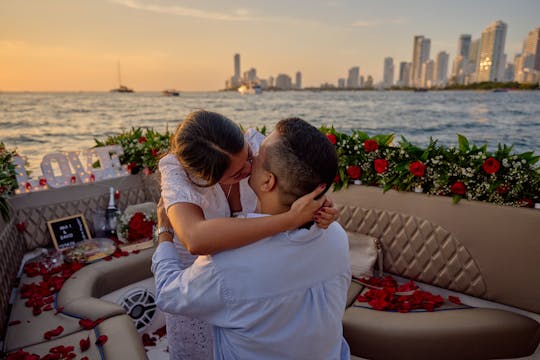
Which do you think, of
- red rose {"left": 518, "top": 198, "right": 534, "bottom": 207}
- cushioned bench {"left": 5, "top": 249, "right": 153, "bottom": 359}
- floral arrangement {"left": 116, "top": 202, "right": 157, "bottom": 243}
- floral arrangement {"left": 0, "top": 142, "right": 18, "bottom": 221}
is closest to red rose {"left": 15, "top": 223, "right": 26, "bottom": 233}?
floral arrangement {"left": 0, "top": 142, "right": 18, "bottom": 221}

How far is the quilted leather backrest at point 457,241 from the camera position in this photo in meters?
2.78

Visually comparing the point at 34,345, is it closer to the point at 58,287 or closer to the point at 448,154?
the point at 58,287

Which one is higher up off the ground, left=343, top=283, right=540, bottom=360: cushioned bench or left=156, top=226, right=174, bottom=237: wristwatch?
left=156, top=226, right=174, bottom=237: wristwatch

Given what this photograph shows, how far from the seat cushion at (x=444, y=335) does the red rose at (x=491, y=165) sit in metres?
1.11

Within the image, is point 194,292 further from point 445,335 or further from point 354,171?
point 354,171

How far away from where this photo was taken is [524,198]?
112 inches

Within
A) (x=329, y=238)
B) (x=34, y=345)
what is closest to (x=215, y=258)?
(x=329, y=238)

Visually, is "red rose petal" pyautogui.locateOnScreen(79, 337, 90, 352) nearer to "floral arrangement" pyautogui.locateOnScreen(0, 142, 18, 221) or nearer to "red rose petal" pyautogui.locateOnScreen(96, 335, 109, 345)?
"red rose petal" pyautogui.locateOnScreen(96, 335, 109, 345)

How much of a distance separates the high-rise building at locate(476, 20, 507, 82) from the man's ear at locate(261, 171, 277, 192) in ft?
283

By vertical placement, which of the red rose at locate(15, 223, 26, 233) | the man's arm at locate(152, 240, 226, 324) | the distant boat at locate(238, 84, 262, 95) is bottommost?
the red rose at locate(15, 223, 26, 233)

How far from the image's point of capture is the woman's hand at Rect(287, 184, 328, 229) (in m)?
0.94

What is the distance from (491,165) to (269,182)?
8.62ft

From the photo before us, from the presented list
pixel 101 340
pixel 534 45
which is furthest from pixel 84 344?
pixel 534 45

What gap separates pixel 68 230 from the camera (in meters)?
3.76
